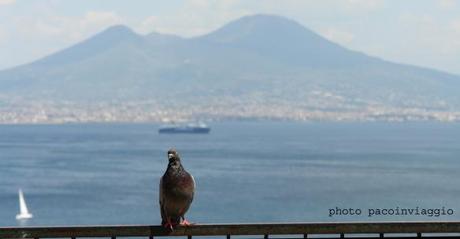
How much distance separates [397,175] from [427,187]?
15.6 meters

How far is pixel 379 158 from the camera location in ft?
438

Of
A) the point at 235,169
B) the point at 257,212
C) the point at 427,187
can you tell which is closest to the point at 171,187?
the point at 257,212

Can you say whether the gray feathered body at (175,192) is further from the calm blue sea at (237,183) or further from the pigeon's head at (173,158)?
the calm blue sea at (237,183)

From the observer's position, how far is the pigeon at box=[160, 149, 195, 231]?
861cm

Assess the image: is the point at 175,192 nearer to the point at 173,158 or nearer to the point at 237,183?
the point at 173,158

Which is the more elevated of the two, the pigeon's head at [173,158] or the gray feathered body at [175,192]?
the pigeon's head at [173,158]

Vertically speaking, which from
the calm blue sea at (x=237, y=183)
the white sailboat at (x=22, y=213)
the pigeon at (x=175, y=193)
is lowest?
the pigeon at (x=175, y=193)

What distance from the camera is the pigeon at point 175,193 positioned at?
861 centimetres

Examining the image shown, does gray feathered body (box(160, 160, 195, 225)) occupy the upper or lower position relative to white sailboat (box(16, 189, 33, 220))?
lower

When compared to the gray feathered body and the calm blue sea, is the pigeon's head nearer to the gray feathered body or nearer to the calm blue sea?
the gray feathered body

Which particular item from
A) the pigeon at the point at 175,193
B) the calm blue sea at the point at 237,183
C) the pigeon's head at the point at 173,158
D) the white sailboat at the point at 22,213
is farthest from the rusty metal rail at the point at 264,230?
the white sailboat at the point at 22,213

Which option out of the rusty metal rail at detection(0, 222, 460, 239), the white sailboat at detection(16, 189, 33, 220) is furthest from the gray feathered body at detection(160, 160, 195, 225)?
the white sailboat at detection(16, 189, 33, 220)

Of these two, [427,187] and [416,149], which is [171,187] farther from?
[416,149]

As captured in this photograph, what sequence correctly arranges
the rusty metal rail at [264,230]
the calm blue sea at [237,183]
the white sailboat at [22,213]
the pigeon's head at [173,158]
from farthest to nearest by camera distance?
the white sailboat at [22,213], the calm blue sea at [237,183], the pigeon's head at [173,158], the rusty metal rail at [264,230]
